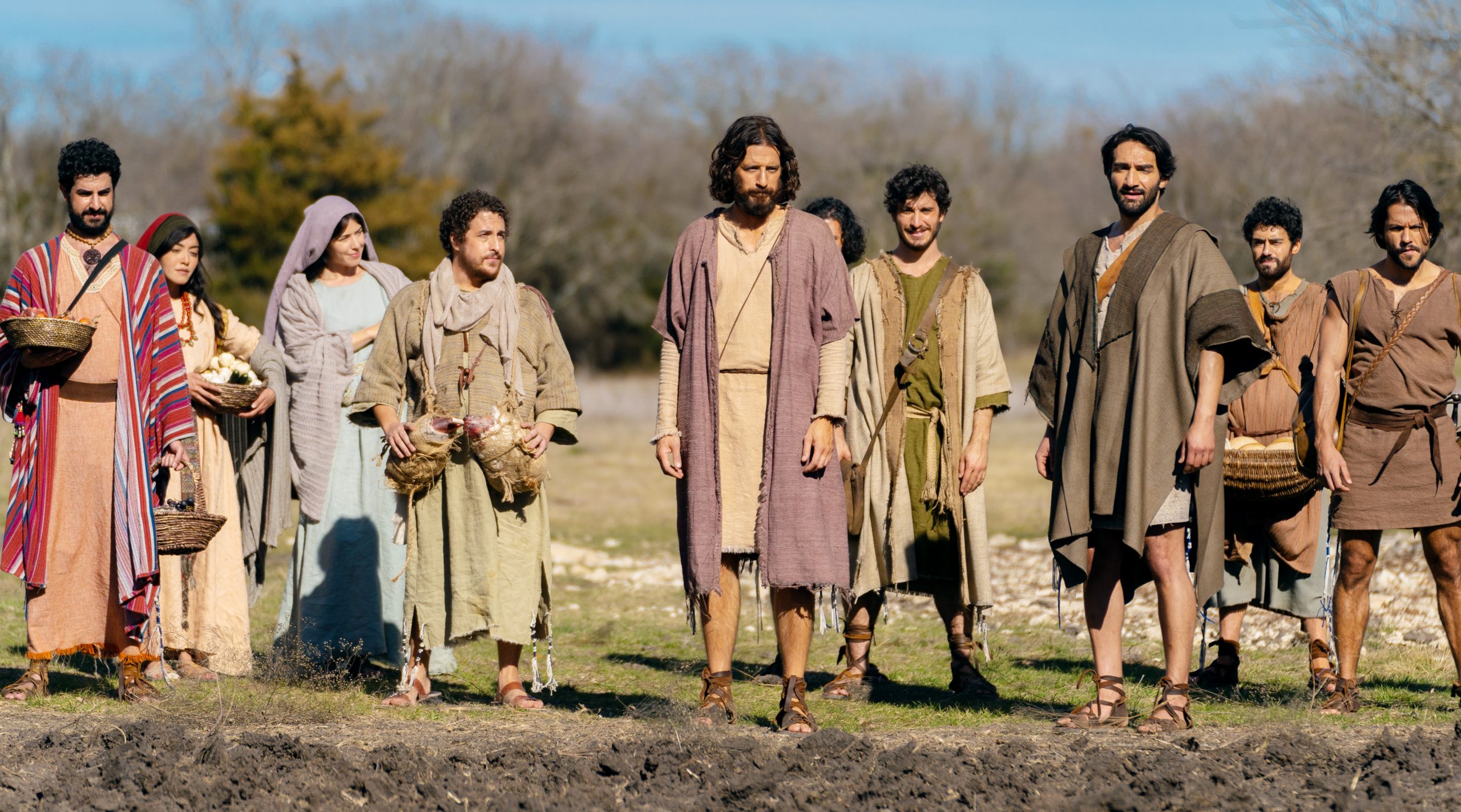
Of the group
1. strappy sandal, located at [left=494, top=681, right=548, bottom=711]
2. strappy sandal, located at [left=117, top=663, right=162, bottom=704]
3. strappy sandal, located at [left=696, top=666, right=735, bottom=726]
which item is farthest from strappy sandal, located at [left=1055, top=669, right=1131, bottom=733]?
strappy sandal, located at [left=117, top=663, right=162, bottom=704]

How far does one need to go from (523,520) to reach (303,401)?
68.0 inches

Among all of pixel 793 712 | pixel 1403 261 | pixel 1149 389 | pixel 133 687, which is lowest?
pixel 133 687

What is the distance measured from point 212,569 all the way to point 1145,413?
172 inches

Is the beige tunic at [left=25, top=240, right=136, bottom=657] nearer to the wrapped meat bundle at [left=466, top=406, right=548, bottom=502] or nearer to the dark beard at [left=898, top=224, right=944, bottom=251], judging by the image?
the wrapped meat bundle at [left=466, top=406, right=548, bottom=502]

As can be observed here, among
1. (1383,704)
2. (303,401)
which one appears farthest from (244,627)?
(1383,704)

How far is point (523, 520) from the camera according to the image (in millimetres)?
6363

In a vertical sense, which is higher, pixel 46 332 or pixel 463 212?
pixel 463 212

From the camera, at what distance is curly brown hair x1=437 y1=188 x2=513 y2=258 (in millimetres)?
6336

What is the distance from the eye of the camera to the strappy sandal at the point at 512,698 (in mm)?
6304

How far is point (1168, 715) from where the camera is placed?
17.4 feet

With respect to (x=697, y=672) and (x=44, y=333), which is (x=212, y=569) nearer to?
(x=44, y=333)

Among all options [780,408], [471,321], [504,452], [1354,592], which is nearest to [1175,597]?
[1354,592]

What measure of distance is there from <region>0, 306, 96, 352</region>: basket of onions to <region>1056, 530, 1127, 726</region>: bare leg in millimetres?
3893

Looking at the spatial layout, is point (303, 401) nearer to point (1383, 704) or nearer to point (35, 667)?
point (35, 667)
